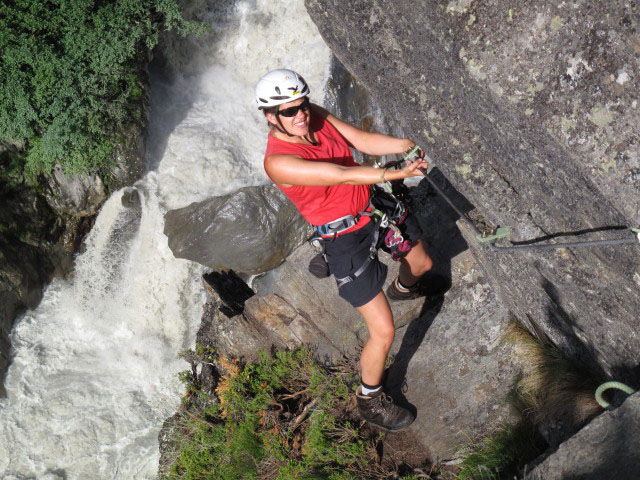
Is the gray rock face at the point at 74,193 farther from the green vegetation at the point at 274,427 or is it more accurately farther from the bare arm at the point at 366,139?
the bare arm at the point at 366,139

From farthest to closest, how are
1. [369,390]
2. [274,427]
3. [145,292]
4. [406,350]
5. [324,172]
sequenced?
[145,292], [274,427], [406,350], [369,390], [324,172]

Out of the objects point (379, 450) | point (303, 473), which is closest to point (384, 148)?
point (379, 450)

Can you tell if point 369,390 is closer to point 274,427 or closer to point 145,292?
point 274,427

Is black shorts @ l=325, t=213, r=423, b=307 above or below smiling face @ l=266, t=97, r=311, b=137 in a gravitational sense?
below

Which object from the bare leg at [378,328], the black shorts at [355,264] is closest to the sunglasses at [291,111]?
the black shorts at [355,264]

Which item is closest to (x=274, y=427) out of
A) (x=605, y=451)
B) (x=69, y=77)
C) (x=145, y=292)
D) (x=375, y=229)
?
(x=375, y=229)

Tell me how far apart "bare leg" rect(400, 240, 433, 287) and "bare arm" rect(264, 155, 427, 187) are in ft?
4.48

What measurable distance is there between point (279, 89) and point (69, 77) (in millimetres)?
6112

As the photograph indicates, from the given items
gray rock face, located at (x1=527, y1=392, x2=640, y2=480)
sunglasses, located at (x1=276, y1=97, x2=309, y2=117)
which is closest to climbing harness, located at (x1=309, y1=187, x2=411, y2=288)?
sunglasses, located at (x1=276, y1=97, x2=309, y2=117)

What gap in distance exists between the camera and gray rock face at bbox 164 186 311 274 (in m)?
7.82

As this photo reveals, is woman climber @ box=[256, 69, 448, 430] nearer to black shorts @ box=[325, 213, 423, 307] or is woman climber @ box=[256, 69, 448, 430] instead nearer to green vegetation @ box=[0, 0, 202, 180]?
black shorts @ box=[325, 213, 423, 307]

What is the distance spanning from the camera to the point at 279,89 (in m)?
3.48

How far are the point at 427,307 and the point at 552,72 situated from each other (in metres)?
3.01

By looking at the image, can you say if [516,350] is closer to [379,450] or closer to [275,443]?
[379,450]
